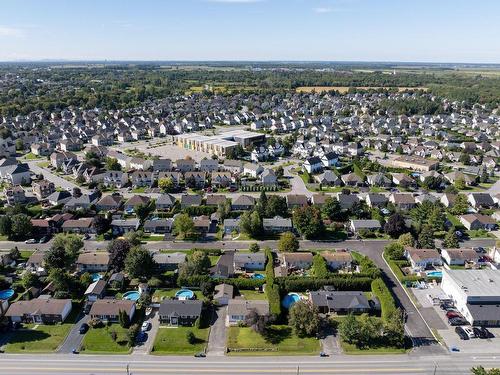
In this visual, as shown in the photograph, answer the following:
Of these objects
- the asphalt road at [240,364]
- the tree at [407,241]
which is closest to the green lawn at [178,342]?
the asphalt road at [240,364]

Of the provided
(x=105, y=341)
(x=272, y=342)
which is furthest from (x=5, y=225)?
(x=272, y=342)

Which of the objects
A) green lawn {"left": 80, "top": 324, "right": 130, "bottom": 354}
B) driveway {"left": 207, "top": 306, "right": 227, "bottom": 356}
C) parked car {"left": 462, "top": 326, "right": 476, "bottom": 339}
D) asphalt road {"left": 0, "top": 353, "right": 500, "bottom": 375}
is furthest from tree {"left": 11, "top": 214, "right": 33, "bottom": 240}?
parked car {"left": 462, "top": 326, "right": 476, "bottom": 339}

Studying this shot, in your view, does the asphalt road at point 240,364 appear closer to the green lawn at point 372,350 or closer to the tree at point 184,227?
the green lawn at point 372,350

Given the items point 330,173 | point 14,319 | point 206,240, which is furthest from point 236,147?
point 14,319

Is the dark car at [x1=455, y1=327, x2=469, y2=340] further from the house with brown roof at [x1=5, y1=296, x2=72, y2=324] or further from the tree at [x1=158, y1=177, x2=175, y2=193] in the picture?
the tree at [x1=158, y1=177, x2=175, y2=193]

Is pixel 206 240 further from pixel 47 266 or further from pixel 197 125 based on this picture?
pixel 197 125

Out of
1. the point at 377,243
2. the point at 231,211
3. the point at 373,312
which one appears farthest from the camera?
the point at 231,211
